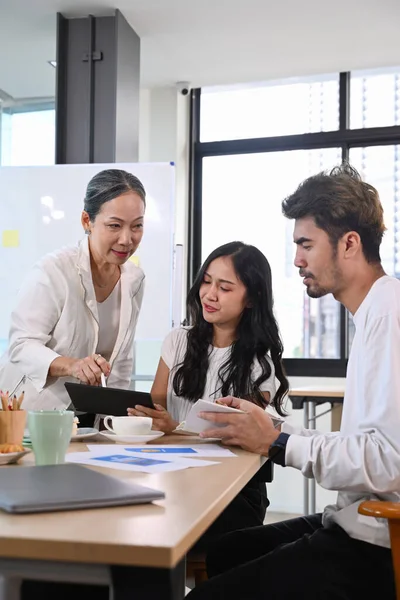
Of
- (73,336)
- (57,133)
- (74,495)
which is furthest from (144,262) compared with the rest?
(74,495)

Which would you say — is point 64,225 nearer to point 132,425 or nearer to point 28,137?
point 28,137

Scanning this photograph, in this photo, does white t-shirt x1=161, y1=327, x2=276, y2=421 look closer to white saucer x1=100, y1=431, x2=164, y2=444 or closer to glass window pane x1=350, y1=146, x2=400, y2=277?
white saucer x1=100, y1=431, x2=164, y2=444

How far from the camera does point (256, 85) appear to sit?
520 centimetres

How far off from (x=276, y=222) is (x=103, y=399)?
12.1ft

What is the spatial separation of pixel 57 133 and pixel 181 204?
134 cm

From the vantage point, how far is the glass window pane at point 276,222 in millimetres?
5012

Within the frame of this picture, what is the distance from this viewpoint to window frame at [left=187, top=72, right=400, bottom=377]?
16.2ft

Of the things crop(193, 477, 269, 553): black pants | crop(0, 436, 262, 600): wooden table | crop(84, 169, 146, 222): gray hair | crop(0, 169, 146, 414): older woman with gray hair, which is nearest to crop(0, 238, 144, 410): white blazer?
crop(0, 169, 146, 414): older woman with gray hair

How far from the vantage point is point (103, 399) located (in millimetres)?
1675

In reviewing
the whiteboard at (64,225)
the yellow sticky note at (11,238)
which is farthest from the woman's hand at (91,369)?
the yellow sticky note at (11,238)

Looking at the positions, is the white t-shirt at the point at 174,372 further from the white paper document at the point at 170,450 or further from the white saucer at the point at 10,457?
the white saucer at the point at 10,457

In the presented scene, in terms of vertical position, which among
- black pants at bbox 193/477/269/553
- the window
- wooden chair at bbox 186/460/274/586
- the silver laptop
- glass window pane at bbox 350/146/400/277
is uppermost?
the window

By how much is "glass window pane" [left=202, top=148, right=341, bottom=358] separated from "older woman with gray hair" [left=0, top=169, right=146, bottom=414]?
2.55 metres

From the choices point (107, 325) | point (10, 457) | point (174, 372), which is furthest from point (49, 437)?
point (107, 325)
